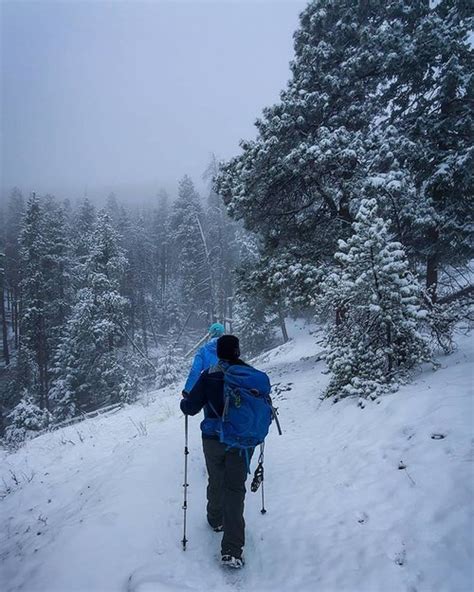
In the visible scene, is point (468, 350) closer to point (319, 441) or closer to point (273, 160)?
point (319, 441)

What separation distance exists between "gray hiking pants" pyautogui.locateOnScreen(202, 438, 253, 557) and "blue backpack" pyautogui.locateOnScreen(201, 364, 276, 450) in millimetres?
223

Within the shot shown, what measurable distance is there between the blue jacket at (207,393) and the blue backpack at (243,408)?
145 millimetres

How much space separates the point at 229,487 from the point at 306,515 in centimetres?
138

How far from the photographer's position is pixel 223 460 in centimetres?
431

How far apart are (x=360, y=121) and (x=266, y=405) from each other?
1099 cm

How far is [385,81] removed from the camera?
10984 millimetres

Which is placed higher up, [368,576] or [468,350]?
[468,350]

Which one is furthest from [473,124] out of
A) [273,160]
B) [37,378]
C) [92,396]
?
[37,378]

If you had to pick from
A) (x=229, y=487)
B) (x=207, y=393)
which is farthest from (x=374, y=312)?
(x=229, y=487)

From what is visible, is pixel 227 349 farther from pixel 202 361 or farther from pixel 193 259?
pixel 193 259

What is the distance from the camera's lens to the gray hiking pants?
3.93 metres

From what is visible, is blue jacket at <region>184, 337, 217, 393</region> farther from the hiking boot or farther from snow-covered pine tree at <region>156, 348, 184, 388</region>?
snow-covered pine tree at <region>156, 348, 184, 388</region>

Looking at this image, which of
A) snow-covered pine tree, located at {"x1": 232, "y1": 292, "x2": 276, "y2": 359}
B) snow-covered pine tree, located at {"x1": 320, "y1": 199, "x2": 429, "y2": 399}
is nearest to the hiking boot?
snow-covered pine tree, located at {"x1": 320, "y1": 199, "x2": 429, "y2": 399}

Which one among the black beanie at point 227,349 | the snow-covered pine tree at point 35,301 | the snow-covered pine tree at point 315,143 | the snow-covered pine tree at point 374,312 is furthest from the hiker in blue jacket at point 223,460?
the snow-covered pine tree at point 35,301
